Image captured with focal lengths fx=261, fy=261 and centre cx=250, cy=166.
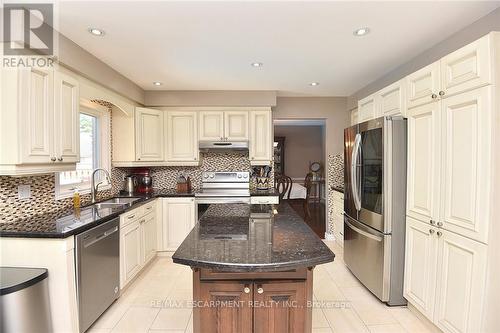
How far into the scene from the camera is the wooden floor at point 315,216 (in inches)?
193

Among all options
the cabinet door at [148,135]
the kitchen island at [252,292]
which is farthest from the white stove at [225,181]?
the kitchen island at [252,292]

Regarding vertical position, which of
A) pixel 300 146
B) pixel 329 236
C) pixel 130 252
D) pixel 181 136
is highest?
pixel 300 146

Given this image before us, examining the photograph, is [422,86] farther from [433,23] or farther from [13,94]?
[13,94]

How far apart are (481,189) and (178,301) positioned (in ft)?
8.67

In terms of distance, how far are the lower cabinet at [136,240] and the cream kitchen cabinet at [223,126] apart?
4.31 ft

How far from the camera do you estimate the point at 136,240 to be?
9.91 ft

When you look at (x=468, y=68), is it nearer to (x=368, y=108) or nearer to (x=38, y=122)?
(x=368, y=108)

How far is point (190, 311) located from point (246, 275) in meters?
1.34

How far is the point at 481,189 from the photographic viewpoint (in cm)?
161

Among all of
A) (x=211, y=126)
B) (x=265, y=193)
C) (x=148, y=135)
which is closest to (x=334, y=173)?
(x=265, y=193)

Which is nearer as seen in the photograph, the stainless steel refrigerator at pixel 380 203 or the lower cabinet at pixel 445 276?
the lower cabinet at pixel 445 276

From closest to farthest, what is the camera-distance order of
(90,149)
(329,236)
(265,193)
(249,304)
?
1. (249,304)
2. (90,149)
3. (265,193)
4. (329,236)

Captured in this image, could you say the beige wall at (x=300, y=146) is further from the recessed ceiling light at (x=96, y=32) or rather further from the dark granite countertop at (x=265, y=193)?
the recessed ceiling light at (x=96, y=32)

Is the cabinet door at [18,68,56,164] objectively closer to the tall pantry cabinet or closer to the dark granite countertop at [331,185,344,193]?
the tall pantry cabinet
